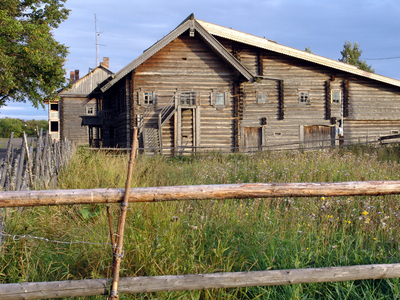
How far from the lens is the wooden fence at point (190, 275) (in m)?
2.94

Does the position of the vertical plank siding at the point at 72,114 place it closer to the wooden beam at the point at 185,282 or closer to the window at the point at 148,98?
the window at the point at 148,98

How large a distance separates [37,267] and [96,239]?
0.69 m

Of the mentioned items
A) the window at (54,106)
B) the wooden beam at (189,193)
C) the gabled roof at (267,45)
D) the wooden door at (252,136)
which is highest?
the gabled roof at (267,45)

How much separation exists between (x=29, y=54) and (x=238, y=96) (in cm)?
1317

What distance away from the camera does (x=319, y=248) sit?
432cm

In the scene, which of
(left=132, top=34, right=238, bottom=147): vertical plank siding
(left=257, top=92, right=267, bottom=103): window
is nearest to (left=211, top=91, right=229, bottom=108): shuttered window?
(left=132, top=34, right=238, bottom=147): vertical plank siding

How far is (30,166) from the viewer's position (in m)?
5.96

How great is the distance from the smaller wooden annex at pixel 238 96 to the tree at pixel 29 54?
4.31 meters

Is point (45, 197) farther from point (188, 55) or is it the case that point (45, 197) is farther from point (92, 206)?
point (188, 55)

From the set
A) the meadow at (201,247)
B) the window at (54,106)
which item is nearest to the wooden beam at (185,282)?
the meadow at (201,247)

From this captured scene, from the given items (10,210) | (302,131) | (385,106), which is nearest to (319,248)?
(10,210)

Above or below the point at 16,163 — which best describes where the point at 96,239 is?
below

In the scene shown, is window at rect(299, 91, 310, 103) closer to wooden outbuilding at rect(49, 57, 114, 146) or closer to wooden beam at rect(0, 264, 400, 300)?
wooden beam at rect(0, 264, 400, 300)

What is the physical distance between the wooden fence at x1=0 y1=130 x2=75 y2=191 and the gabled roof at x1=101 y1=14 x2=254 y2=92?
1109 centimetres
